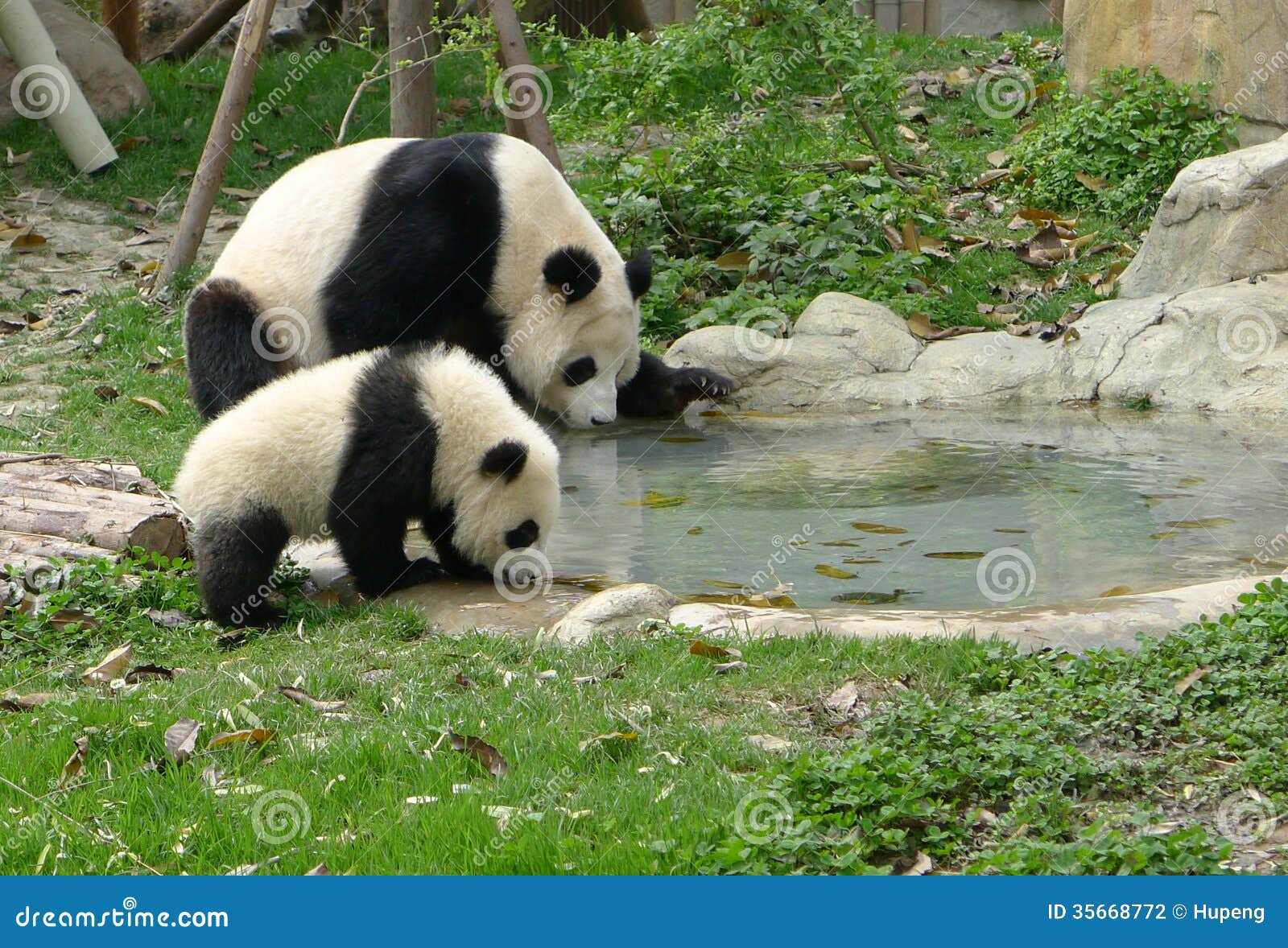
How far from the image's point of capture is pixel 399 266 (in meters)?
6.39

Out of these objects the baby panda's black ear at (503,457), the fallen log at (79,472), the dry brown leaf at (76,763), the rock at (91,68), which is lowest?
the dry brown leaf at (76,763)

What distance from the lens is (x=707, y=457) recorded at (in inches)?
279

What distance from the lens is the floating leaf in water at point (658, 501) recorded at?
6.22m

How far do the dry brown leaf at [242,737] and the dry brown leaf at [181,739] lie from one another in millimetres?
49

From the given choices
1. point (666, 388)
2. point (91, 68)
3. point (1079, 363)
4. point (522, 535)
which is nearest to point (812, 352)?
point (666, 388)

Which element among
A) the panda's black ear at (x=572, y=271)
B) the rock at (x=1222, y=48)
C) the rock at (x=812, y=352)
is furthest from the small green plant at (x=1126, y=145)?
the panda's black ear at (x=572, y=271)

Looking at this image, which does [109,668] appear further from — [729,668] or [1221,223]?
[1221,223]

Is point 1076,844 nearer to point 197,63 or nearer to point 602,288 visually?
point 602,288

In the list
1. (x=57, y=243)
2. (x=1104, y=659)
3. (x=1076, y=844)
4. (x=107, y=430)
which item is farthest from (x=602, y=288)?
(x=57, y=243)

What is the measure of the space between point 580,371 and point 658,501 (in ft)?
3.61

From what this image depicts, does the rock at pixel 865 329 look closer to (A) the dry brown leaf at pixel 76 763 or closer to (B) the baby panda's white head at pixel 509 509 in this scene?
(B) the baby panda's white head at pixel 509 509

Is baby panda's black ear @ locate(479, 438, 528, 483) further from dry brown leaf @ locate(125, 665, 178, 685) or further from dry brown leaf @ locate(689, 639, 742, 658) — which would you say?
dry brown leaf @ locate(125, 665, 178, 685)

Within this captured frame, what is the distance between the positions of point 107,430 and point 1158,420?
5.51 meters

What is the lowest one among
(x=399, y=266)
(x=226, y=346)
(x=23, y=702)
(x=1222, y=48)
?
(x=23, y=702)
